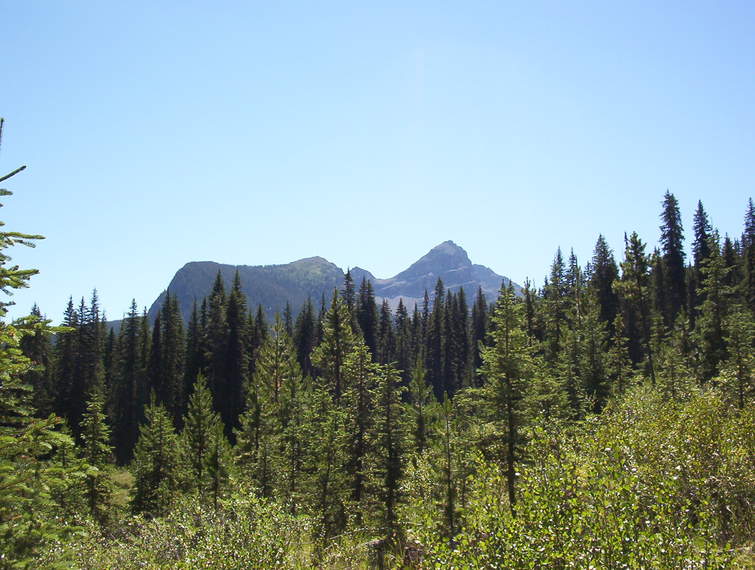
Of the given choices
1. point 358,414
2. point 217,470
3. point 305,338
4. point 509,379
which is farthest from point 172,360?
point 509,379

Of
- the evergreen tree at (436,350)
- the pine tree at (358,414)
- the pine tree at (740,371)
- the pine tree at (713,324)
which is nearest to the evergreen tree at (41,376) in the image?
the pine tree at (358,414)

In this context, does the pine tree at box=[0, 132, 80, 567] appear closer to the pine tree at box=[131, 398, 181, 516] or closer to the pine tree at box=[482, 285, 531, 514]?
the pine tree at box=[482, 285, 531, 514]

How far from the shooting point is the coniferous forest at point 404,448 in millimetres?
6785

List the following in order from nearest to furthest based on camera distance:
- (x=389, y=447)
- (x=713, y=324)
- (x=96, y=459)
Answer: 1. (x=389, y=447)
2. (x=96, y=459)
3. (x=713, y=324)

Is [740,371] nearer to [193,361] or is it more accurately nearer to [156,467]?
[156,467]

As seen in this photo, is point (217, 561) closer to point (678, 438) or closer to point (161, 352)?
point (678, 438)

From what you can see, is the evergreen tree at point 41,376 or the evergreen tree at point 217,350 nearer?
the evergreen tree at point 41,376

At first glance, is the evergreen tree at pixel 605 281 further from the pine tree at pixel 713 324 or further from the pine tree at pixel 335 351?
the pine tree at pixel 335 351

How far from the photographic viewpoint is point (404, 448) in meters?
22.1

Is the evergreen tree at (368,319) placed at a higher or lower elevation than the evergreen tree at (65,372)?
higher

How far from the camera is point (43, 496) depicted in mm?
6703

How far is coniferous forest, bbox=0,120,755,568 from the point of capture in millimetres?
6785

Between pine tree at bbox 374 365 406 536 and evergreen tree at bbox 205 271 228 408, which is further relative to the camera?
evergreen tree at bbox 205 271 228 408

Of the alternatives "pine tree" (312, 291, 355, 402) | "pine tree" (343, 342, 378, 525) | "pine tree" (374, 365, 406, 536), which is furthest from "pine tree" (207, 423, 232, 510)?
"pine tree" (312, 291, 355, 402)
